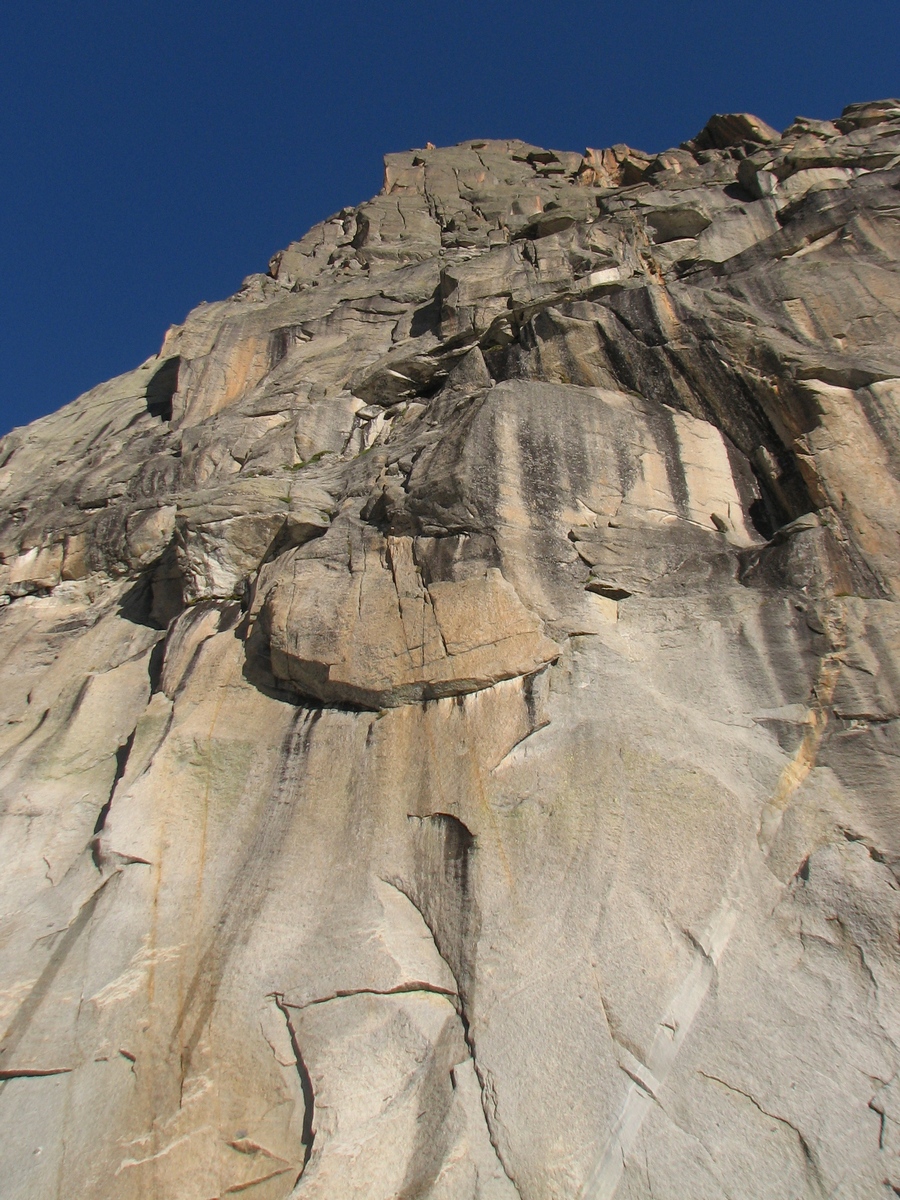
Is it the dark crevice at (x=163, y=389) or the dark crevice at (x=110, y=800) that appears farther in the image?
the dark crevice at (x=163, y=389)

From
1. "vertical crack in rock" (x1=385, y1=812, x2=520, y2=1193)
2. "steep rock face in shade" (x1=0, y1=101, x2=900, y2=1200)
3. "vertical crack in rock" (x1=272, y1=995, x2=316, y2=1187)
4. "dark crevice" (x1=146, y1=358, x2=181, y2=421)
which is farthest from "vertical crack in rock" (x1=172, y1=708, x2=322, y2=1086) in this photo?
"dark crevice" (x1=146, y1=358, x2=181, y2=421)

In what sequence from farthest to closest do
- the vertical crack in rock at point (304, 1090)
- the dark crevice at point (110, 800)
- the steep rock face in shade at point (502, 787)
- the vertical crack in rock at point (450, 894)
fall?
the dark crevice at point (110, 800)
the vertical crack in rock at point (450, 894)
the vertical crack in rock at point (304, 1090)
the steep rock face in shade at point (502, 787)

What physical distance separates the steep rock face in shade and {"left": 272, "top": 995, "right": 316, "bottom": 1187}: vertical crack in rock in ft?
0.15

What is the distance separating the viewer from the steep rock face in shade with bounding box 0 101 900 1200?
795cm

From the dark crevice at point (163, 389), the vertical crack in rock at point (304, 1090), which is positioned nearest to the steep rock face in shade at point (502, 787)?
the vertical crack in rock at point (304, 1090)

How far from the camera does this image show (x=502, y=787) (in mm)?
10484

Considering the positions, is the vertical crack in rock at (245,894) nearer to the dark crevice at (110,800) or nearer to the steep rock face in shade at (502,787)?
the steep rock face in shade at (502,787)

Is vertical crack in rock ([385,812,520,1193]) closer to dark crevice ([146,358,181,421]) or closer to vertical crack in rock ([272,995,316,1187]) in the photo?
vertical crack in rock ([272,995,316,1187])

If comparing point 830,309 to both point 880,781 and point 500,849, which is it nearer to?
point 880,781

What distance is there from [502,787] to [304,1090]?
4.17 metres

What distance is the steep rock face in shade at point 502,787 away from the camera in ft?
26.1

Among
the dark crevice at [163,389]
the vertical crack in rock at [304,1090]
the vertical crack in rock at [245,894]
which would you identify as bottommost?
the vertical crack in rock at [304,1090]

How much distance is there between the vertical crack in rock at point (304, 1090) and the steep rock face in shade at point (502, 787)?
1.8 inches

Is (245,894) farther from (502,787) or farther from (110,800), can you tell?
(502,787)
